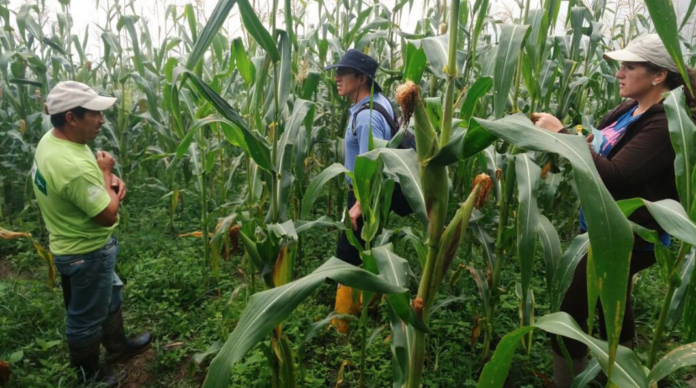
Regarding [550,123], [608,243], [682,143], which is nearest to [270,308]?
[608,243]

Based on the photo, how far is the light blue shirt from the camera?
Result: 2.78 metres

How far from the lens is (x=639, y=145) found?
2037mm

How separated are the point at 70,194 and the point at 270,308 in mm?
1857

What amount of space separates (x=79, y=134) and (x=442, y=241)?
2268 millimetres

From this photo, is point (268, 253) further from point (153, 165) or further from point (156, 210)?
point (153, 165)

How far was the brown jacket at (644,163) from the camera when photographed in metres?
2.01

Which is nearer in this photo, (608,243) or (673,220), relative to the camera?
(608,243)

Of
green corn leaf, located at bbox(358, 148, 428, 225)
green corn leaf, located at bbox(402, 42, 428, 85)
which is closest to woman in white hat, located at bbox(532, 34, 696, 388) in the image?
green corn leaf, located at bbox(402, 42, 428, 85)

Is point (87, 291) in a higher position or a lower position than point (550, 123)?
lower

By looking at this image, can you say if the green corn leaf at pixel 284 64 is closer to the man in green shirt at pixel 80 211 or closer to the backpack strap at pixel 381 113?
the backpack strap at pixel 381 113

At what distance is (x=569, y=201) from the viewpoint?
4.76 meters

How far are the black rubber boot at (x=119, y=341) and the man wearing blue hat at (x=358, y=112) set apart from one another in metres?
1.51

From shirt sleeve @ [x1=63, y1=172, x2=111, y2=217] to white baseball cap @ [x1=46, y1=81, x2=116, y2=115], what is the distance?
0.38 meters

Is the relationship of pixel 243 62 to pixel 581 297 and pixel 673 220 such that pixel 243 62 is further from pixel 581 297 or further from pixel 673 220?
pixel 581 297
